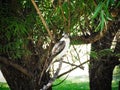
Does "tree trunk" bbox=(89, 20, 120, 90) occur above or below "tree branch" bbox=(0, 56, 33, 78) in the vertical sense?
below

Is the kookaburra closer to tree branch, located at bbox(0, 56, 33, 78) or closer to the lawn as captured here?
tree branch, located at bbox(0, 56, 33, 78)

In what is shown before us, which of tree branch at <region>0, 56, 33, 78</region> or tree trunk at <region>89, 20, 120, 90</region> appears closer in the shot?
tree branch at <region>0, 56, 33, 78</region>

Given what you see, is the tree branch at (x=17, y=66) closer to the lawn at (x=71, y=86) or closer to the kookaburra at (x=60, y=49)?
the kookaburra at (x=60, y=49)

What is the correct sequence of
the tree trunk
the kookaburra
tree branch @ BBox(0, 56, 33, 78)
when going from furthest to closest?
the tree trunk, tree branch @ BBox(0, 56, 33, 78), the kookaburra

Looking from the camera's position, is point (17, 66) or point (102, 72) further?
point (102, 72)

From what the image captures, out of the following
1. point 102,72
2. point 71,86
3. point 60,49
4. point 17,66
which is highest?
point 60,49

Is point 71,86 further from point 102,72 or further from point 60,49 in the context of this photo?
point 60,49

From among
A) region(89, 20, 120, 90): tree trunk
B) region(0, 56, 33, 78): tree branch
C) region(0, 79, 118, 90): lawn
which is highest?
region(0, 56, 33, 78): tree branch

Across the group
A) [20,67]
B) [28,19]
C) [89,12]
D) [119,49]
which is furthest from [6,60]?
[119,49]

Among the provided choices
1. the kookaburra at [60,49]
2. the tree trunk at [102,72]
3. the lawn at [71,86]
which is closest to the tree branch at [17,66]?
the kookaburra at [60,49]

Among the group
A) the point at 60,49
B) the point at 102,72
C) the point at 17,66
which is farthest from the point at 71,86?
the point at 60,49

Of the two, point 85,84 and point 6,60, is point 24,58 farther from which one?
point 85,84

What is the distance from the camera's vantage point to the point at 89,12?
2832 millimetres

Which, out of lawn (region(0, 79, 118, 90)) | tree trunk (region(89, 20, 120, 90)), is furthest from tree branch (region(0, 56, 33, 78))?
lawn (region(0, 79, 118, 90))
